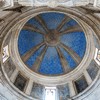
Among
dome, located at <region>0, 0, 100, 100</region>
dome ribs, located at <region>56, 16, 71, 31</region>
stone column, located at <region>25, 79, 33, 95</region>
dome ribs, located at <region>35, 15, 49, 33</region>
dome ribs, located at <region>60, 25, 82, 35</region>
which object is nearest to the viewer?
dome, located at <region>0, 0, 100, 100</region>

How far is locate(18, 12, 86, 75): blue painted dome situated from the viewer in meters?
20.9

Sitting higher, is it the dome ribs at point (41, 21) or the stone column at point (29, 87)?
the dome ribs at point (41, 21)

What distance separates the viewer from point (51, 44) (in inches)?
884

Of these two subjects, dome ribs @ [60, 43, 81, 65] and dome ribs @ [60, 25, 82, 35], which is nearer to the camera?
dome ribs @ [60, 25, 82, 35]

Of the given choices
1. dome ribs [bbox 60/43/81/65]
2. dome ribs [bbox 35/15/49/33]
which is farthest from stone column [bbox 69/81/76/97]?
dome ribs [bbox 35/15/49/33]

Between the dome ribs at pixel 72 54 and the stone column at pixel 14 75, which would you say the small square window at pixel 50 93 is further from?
the dome ribs at pixel 72 54

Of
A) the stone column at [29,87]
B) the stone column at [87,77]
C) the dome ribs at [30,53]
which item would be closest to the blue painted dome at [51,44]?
the dome ribs at [30,53]

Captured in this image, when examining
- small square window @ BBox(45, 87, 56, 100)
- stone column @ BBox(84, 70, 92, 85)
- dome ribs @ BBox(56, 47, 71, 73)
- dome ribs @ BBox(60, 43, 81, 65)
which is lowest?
small square window @ BBox(45, 87, 56, 100)

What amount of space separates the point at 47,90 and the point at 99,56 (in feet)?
12.6

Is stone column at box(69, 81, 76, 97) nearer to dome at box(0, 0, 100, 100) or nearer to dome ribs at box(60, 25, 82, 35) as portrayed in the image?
dome at box(0, 0, 100, 100)

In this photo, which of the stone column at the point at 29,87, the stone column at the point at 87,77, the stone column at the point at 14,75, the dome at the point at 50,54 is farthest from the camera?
the stone column at the point at 29,87

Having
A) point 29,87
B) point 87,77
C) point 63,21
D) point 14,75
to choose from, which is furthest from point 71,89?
point 63,21

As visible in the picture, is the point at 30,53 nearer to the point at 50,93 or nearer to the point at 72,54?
the point at 72,54

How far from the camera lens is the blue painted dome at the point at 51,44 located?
20877 mm
